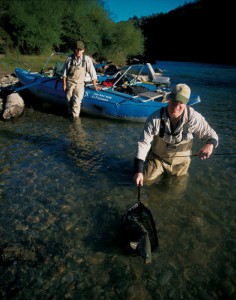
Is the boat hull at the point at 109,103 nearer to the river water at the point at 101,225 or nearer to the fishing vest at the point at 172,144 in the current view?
the river water at the point at 101,225

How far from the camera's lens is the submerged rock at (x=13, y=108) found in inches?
397

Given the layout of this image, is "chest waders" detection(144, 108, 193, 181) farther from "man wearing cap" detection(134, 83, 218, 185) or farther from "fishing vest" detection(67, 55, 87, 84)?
"fishing vest" detection(67, 55, 87, 84)

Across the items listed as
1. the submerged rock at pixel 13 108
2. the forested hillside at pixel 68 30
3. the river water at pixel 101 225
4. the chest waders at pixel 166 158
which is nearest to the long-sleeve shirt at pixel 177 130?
the chest waders at pixel 166 158

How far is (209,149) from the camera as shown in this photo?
424 cm

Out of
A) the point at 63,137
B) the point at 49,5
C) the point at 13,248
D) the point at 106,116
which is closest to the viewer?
the point at 13,248

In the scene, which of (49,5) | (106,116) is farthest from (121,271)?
(49,5)

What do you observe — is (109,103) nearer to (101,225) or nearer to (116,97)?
(116,97)

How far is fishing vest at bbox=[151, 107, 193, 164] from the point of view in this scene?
4.44m

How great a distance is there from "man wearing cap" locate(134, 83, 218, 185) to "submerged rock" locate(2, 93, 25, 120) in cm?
739

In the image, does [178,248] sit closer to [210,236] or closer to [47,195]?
[210,236]

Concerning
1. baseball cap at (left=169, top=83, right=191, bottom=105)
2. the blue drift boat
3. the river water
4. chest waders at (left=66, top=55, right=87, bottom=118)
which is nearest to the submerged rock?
the blue drift boat

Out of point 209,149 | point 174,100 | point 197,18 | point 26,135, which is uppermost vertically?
point 197,18

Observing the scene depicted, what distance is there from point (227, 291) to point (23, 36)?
35216 millimetres

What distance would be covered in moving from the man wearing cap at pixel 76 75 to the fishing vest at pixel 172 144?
19.0ft
